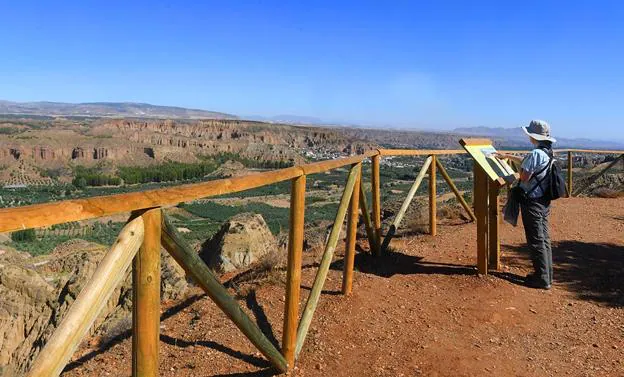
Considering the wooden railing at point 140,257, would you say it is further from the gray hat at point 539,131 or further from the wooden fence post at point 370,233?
the gray hat at point 539,131

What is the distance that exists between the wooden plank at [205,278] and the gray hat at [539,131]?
3.70 metres

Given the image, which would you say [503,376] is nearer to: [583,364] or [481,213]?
[583,364]

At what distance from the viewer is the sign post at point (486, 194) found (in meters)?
5.74

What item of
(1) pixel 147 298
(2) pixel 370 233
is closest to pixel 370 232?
(2) pixel 370 233

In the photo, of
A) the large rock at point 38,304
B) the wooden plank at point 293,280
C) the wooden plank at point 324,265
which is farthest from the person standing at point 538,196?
the large rock at point 38,304

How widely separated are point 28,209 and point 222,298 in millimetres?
1386

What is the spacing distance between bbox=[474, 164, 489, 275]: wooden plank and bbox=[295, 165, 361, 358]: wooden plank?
1.80 m

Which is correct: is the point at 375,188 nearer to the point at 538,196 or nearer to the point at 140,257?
the point at 538,196

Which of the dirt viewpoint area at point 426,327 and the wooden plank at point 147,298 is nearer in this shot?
the wooden plank at point 147,298

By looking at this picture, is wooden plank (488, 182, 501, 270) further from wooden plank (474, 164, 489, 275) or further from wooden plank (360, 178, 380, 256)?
wooden plank (360, 178, 380, 256)

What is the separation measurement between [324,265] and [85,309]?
2884 millimetres

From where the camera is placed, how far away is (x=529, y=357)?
4191mm

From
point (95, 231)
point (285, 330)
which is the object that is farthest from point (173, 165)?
point (285, 330)

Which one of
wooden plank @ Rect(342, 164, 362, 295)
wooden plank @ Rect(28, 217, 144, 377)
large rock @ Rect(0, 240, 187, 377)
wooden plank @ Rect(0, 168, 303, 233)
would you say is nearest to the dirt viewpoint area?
wooden plank @ Rect(342, 164, 362, 295)
